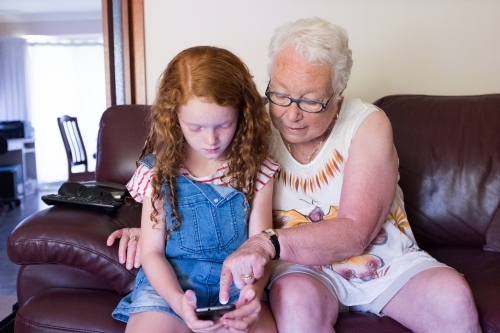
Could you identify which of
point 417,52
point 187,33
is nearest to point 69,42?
point 187,33

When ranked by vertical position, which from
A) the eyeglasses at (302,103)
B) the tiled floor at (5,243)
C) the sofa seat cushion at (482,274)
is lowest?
the tiled floor at (5,243)

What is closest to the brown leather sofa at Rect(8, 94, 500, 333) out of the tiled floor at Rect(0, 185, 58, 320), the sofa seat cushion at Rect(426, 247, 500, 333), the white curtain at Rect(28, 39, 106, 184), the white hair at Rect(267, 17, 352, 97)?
the sofa seat cushion at Rect(426, 247, 500, 333)

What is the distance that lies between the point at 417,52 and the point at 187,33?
3.52 ft

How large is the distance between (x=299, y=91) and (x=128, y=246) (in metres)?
0.63

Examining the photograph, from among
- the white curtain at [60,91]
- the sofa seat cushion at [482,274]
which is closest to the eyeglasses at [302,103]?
the sofa seat cushion at [482,274]

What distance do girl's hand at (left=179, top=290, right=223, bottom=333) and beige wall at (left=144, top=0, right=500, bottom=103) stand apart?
4.76 feet

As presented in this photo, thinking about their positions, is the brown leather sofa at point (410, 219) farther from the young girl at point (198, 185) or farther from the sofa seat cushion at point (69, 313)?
the young girl at point (198, 185)

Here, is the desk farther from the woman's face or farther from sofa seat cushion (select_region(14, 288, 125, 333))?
the woman's face

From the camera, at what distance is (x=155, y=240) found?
4.50ft

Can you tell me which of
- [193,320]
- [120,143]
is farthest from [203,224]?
[120,143]

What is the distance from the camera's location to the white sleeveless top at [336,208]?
→ 4.57ft

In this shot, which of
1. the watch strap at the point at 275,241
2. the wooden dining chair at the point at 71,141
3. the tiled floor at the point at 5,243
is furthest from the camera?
the wooden dining chair at the point at 71,141

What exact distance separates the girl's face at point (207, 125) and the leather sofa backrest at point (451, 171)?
89cm

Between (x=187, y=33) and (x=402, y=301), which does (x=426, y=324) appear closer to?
(x=402, y=301)
